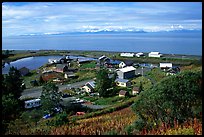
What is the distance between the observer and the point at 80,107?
33.5 ft

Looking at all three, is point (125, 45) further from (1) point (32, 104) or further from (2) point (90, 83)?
(1) point (32, 104)

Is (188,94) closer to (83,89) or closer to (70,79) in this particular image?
(83,89)

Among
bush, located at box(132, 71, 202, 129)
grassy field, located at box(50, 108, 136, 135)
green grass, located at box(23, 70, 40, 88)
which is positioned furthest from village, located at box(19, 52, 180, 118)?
bush, located at box(132, 71, 202, 129)

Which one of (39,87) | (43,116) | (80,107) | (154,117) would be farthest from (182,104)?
(39,87)

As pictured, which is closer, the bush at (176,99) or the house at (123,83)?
the bush at (176,99)

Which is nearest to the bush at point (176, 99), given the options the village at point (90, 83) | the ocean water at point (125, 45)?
the village at point (90, 83)

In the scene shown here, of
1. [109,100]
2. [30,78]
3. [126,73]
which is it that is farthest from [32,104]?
[126,73]

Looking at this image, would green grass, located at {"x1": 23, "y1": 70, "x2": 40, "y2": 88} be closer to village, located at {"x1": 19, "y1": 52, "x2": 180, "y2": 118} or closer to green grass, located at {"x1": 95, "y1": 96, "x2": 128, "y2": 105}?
village, located at {"x1": 19, "y1": 52, "x2": 180, "y2": 118}

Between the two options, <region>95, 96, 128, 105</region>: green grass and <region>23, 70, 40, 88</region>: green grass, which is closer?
<region>95, 96, 128, 105</region>: green grass

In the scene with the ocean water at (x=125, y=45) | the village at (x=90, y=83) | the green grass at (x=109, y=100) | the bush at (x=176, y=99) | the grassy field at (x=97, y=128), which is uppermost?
the ocean water at (x=125, y=45)

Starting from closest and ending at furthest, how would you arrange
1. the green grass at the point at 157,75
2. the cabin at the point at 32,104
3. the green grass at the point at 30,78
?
the cabin at the point at 32,104 → the green grass at the point at 157,75 → the green grass at the point at 30,78

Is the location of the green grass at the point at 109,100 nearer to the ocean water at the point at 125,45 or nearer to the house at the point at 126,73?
the house at the point at 126,73

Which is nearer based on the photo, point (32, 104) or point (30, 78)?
point (32, 104)

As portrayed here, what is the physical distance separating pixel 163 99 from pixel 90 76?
15.0 metres
